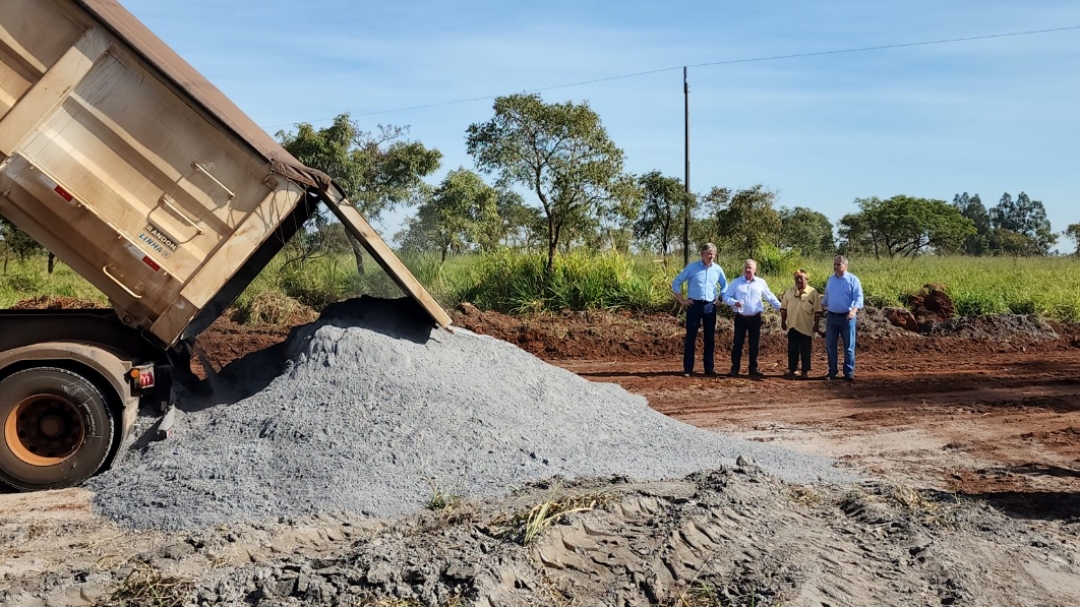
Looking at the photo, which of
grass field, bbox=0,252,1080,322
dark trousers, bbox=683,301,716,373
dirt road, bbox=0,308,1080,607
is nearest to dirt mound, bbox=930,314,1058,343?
grass field, bbox=0,252,1080,322

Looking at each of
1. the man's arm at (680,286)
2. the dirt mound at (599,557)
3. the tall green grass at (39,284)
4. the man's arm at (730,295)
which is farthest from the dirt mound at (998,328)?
the tall green grass at (39,284)

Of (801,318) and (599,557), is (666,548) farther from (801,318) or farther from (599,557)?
(801,318)

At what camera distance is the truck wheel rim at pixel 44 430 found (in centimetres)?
711

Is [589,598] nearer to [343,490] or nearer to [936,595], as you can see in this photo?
[936,595]

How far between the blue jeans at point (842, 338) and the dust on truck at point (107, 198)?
7943 mm

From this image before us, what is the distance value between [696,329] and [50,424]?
8.17 meters

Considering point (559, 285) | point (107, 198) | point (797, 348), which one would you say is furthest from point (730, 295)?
point (107, 198)

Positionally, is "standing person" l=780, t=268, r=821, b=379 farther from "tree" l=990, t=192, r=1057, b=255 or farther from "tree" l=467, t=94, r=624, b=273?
"tree" l=990, t=192, r=1057, b=255

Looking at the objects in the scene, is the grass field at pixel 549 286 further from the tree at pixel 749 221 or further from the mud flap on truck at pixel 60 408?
the mud flap on truck at pixel 60 408

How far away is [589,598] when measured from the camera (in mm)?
4996

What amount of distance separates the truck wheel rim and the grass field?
942cm

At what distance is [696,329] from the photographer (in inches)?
514

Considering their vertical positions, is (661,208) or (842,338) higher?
(661,208)

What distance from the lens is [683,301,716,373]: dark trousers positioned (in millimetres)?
12914
